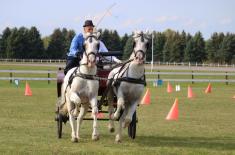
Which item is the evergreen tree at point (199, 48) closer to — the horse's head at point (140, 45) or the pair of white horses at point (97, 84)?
the pair of white horses at point (97, 84)

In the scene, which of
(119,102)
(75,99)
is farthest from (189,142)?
(75,99)

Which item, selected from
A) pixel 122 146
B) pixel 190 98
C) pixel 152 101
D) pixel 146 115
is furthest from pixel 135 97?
pixel 190 98

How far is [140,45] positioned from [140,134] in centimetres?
355

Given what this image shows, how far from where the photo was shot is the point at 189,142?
1205cm

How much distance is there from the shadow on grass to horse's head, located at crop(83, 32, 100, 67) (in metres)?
2.22

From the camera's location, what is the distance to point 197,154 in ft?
33.3

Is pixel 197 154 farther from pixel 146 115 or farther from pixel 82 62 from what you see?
pixel 146 115

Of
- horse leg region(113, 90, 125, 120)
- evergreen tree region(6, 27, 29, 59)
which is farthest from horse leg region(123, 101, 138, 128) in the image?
evergreen tree region(6, 27, 29, 59)

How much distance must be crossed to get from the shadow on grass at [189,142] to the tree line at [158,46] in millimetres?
94970

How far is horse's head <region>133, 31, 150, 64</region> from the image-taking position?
10656 millimetres

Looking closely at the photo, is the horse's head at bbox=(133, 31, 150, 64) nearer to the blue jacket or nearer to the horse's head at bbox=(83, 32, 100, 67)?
the horse's head at bbox=(83, 32, 100, 67)

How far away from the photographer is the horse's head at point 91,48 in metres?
10.8

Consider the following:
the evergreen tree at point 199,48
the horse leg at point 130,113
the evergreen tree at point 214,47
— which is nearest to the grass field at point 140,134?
the horse leg at point 130,113

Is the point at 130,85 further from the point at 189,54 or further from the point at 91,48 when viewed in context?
the point at 189,54
